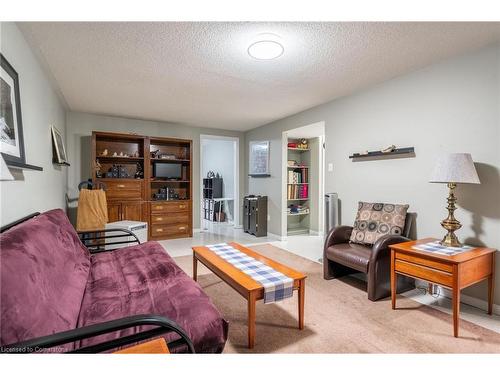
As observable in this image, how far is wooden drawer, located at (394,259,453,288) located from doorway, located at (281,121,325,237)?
10.3 feet

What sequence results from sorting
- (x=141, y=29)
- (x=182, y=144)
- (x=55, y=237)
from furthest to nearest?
(x=182, y=144)
(x=141, y=29)
(x=55, y=237)

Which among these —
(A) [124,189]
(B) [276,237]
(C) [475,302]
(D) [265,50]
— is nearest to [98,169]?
(A) [124,189]

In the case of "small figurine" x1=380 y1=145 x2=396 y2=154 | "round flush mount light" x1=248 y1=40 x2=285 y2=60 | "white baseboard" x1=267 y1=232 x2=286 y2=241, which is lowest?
"white baseboard" x1=267 y1=232 x2=286 y2=241

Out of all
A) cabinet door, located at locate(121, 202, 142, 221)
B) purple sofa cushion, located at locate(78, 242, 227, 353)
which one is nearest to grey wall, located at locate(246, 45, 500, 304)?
purple sofa cushion, located at locate(78, 242, 227, 353)

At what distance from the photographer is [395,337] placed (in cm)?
180

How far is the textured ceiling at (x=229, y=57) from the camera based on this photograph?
193cm

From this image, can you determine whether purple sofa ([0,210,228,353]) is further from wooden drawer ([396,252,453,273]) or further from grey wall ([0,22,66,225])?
wooden drawer ([396,252,453,273])

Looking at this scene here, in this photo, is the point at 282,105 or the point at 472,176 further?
the point at 282,105

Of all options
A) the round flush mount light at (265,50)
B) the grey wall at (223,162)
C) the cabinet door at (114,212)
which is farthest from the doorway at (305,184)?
the cabinet door at (114,212)

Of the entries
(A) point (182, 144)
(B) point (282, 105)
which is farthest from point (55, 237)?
(A) point (182, 144)

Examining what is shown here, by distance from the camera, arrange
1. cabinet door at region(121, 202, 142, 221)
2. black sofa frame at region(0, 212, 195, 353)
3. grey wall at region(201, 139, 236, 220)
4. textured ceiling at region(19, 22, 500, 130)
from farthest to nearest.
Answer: grey wall at region(201, 139, 236, 220), cabinet door at region(121, 202, 142, 221), textured ceiling at region(19, 22, 500, 130), black sofa frame at region(0, 212, 195, 353)

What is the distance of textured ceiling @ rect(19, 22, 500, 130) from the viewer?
6.32 feet

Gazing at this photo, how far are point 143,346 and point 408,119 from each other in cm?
306
